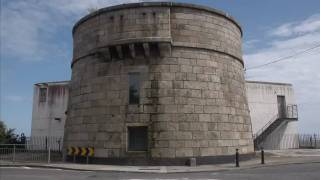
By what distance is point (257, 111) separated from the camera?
3494 centimetres

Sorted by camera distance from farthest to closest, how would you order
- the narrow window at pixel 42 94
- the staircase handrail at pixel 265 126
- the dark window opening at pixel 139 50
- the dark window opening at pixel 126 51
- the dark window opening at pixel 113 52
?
the narrow window at pixel 42 94 → the staircase handrail at pixel 265 126 → the dark window opening at pixel 113 52 → the dark window opening at pixel 126 51 → the dark window opening at pixel 139 50

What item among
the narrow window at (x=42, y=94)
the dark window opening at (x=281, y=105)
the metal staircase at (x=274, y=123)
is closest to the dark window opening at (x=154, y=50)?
the metal staircase at (x=274, y=123)

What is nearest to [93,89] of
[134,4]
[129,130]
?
[129,130]

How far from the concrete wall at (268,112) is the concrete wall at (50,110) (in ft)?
59.6

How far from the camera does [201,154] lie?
18453 millimetres

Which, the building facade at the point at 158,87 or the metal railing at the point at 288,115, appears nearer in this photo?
the building facade at the point at 158,87

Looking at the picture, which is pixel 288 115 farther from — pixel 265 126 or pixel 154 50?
pixel 154 50

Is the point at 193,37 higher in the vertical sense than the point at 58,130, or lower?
higher

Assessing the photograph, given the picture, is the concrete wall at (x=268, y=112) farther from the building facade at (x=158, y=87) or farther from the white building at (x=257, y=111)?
the building facade at (x=158, y=87)

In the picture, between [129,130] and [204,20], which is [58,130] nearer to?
[129,130]

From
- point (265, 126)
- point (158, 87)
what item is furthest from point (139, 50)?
point (265, 126)

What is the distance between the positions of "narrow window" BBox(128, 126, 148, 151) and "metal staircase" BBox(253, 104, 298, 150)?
54.7 ft

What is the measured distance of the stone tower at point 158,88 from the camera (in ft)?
60.8

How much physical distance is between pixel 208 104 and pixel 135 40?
17.1ft
